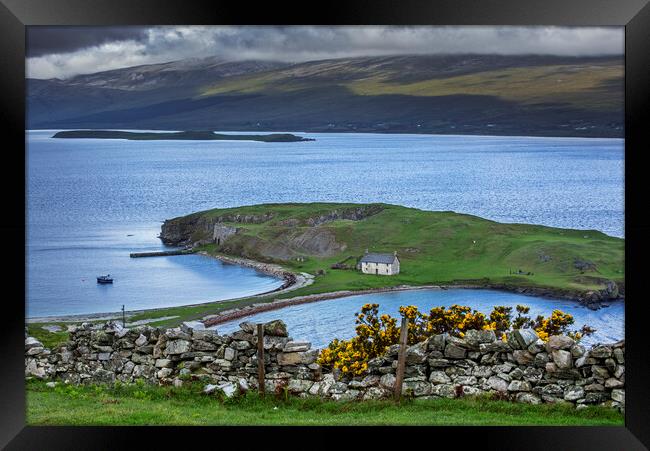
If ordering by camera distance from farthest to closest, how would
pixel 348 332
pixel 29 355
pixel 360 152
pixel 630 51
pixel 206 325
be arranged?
pixel 360 152 → pixel 206 325 → pixel 348 332 → pixel 29 355 → pixel 630 51

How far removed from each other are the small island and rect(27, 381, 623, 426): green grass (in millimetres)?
8698

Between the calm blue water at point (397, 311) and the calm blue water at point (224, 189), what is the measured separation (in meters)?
1.08

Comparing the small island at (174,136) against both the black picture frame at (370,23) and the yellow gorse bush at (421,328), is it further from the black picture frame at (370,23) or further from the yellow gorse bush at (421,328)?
the black picture frame at (370,23)

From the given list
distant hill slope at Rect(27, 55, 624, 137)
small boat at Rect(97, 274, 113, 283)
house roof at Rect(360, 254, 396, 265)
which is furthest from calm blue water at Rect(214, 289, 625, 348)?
distant hill slope at Rect(27, 55, 624, 137)

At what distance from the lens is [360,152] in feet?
54.5

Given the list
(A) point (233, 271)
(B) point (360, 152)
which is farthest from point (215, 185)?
(B) point (360, 152)

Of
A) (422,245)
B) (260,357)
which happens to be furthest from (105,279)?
(260,357)

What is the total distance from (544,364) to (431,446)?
1.53m

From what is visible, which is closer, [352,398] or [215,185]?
[352,398]

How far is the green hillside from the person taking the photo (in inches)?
642

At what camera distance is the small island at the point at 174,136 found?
1581 centimetres

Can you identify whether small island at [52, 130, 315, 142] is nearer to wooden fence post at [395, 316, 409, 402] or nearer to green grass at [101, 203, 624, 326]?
green grass at [101, 203, 624, 326]

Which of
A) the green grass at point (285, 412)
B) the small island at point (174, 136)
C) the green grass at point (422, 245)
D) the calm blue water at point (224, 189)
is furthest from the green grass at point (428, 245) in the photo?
the green grass at point (285, 412)

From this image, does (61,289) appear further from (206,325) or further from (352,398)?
(352,398)
